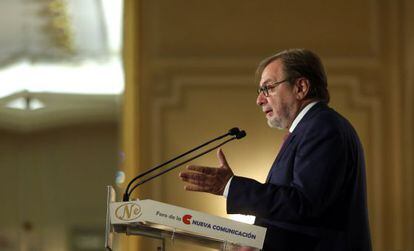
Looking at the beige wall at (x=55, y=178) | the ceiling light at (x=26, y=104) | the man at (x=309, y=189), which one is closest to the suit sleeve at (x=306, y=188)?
the man at (x=309, y=189)

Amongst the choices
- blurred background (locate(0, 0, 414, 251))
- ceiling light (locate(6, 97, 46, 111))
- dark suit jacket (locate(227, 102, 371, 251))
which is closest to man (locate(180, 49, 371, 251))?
dark suit jacket (locate(227, 102, 371, 251))

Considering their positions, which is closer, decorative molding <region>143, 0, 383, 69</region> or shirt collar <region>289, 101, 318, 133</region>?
shirt collar <region>289, 101, 318, 133</region>

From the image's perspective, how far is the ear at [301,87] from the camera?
1.95 metres

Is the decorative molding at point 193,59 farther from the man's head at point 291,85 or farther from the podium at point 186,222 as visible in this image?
the podium at point 186,222

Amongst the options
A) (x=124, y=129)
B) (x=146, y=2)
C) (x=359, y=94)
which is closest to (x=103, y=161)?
(x=124, y=129)

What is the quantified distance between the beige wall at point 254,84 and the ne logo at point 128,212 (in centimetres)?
241

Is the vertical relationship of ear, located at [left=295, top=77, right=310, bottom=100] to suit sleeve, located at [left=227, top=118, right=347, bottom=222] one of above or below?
above

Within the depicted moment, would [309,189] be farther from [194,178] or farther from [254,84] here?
[254,84]

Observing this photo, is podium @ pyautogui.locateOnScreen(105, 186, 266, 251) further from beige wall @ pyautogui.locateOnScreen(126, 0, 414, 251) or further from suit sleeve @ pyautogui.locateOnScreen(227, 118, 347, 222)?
beige wall @ pyautogui.locateOnScreen(126, 0, 414, 251)

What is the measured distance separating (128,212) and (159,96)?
2.50 m

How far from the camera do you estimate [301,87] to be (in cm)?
195

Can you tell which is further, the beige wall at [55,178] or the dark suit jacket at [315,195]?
→ the beige wall at [55,178]

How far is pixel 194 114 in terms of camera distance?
419 cm

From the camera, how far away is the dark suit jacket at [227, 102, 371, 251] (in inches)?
66.9
